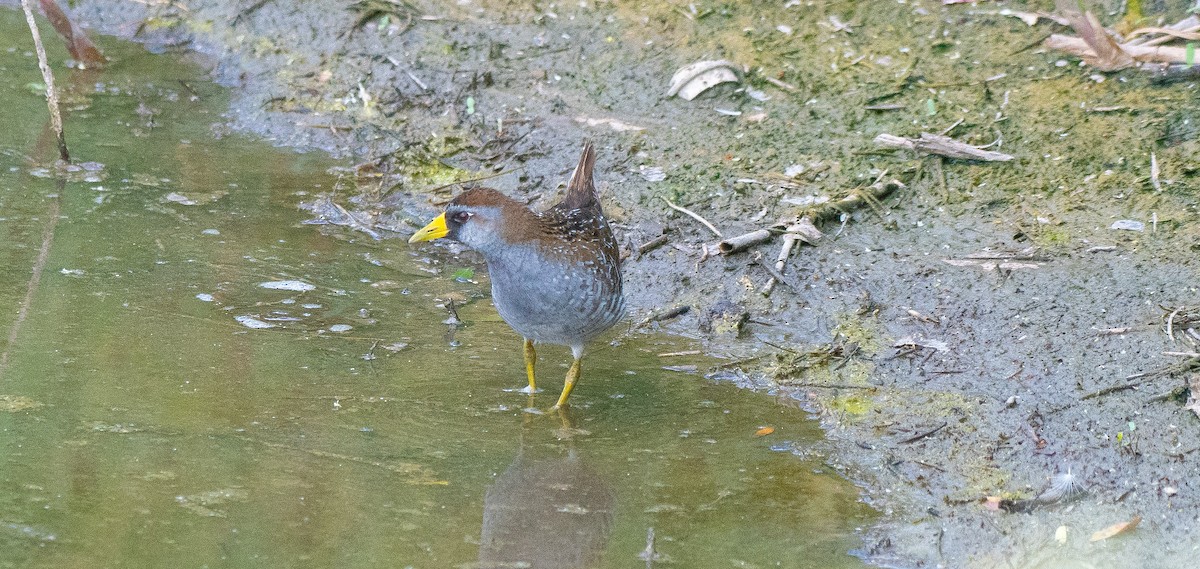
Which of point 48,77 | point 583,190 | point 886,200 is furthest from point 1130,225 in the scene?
point 48,77

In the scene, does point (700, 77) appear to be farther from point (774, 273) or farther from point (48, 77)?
point (48, 77)

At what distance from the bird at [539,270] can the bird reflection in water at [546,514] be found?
1.85ft

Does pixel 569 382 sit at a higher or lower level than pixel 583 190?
lower

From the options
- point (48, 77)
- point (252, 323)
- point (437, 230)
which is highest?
point (48, 77)

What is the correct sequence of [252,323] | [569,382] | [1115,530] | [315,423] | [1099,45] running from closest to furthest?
[1115,530], [315,423], [569,382], [252,323], [1099,45]

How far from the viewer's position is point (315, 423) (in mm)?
4613

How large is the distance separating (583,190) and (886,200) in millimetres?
1631

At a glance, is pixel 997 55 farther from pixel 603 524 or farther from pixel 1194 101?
pixel 603 524

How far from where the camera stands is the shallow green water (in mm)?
3832

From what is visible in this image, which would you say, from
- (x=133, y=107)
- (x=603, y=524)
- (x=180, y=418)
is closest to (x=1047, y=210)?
(x=603, y=524)

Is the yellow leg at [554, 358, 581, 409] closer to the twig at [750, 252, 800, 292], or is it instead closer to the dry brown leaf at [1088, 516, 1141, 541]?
the twig at [750, 252, 800, 292]

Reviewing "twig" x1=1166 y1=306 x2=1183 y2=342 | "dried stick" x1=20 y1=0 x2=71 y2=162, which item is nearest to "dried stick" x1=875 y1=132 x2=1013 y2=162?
"twig" x1=1166 y1=306 x2=1183 y2=342

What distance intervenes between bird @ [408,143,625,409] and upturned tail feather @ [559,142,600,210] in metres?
0.35

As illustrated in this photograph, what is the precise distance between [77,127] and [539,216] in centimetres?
414
